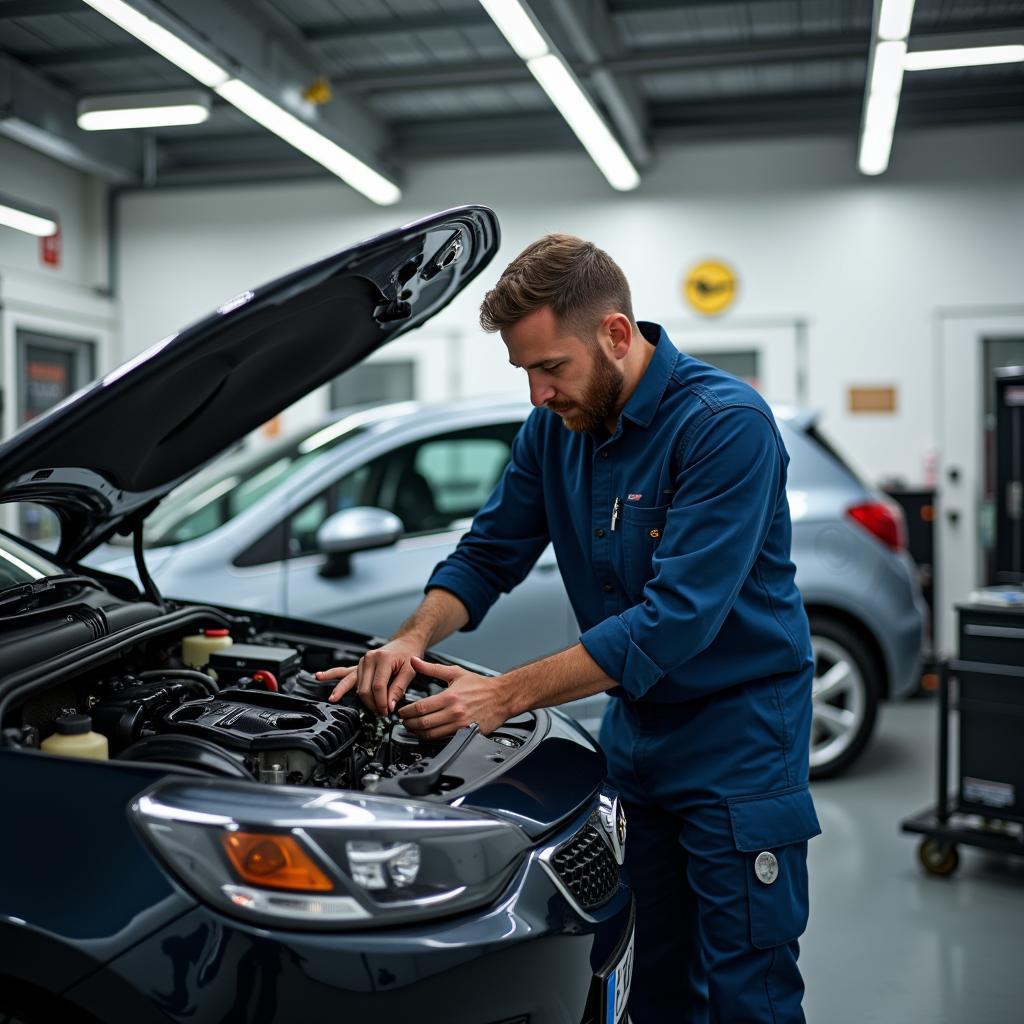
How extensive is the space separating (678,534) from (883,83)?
458 centimetres

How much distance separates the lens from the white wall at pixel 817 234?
7.13 m

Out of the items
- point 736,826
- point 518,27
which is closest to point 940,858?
point 736,826

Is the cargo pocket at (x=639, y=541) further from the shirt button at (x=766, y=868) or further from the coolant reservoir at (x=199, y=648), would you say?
the coolant reservoir at (x=199, y=648)

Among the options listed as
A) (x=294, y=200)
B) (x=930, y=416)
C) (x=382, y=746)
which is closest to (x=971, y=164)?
(x=930, y=416)

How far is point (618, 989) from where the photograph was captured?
4.91 feet

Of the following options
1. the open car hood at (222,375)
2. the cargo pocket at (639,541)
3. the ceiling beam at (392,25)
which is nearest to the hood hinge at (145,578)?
the open car hood at (222,375)

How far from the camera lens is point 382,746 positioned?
1.71 metres

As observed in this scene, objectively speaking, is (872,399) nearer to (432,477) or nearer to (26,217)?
(432,477)

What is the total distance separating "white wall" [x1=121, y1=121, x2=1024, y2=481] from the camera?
23.4 ft

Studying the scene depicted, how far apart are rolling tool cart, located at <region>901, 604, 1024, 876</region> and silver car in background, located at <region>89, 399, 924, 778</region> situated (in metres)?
0.86

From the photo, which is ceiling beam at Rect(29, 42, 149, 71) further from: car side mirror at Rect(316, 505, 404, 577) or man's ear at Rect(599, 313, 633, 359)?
man's ear at Rect(599, 313, 633, 359)

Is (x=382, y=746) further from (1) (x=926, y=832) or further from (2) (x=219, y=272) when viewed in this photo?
(2) (x=219, y=272)

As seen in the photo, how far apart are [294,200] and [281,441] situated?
471 cm

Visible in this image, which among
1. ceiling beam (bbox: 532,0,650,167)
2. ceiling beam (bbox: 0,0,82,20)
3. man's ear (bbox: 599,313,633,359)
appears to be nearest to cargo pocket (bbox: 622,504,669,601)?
man's ear (bbox: 599,313,633,359)
